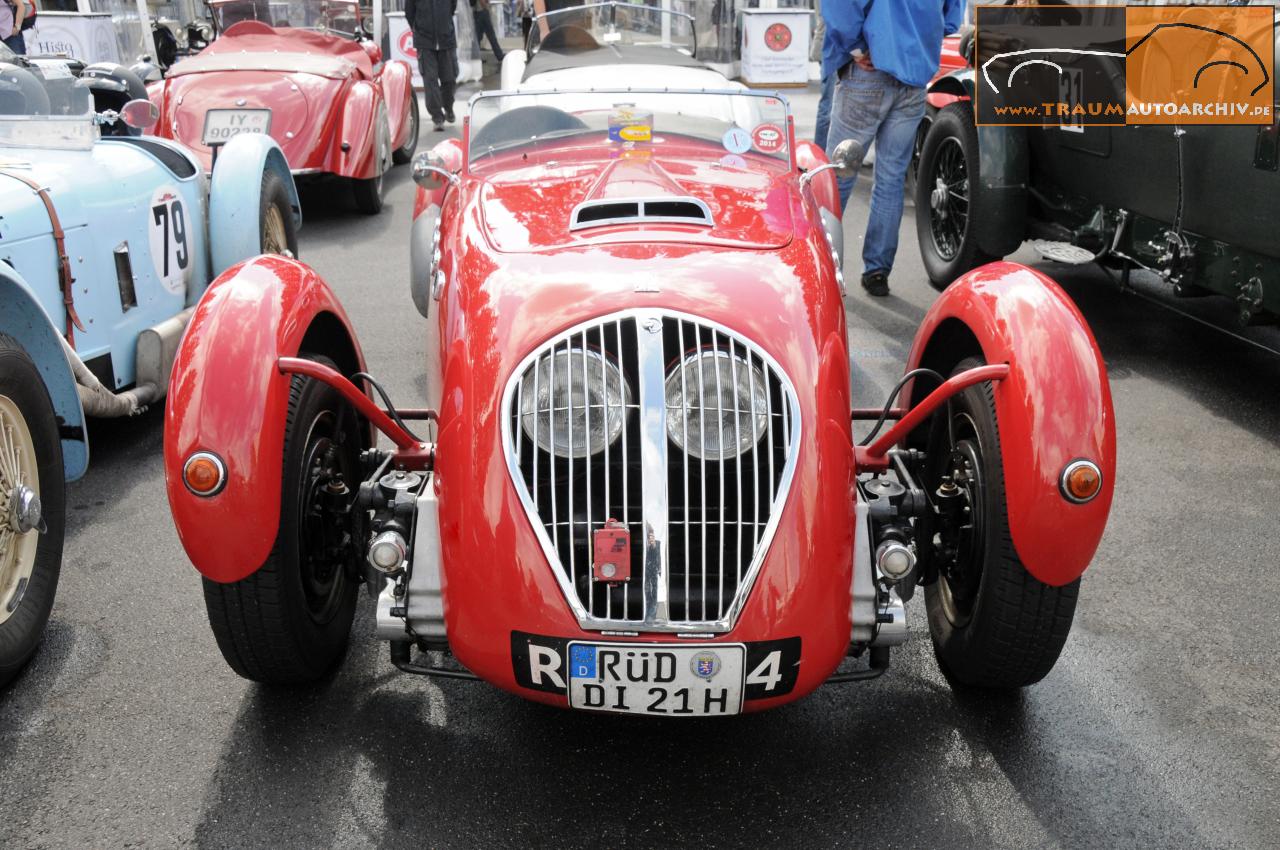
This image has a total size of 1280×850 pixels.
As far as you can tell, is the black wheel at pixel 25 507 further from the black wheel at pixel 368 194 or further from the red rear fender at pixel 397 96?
the red rear fender at pixel 397 96

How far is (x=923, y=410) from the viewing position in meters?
2.67

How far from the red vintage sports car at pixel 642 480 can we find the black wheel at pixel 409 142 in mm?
7569

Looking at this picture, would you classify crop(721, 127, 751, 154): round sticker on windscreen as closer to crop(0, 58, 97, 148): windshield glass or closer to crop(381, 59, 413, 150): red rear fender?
crop(0, 58, 97, 148): windshield glass

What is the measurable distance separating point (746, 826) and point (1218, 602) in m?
1.82

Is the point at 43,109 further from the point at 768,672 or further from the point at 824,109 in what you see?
the point at 824,109

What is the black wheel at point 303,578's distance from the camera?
2.58 meters

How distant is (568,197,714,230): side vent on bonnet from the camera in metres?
2.86

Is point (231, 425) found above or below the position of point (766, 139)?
below

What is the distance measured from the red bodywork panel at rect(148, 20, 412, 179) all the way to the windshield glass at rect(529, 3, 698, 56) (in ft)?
6.65

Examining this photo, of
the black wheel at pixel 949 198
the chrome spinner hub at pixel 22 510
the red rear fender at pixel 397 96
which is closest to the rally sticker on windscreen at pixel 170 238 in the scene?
the chrome spinner hub at pixel 22 510

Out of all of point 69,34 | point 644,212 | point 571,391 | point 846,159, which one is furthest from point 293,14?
point 571,391

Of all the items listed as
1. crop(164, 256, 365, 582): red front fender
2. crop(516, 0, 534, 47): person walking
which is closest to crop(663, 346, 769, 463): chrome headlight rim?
crop(164, 256, 365, 582): red front fender

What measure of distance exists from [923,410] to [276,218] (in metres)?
4.06

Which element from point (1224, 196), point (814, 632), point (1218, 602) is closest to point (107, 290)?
point (814, 632)
